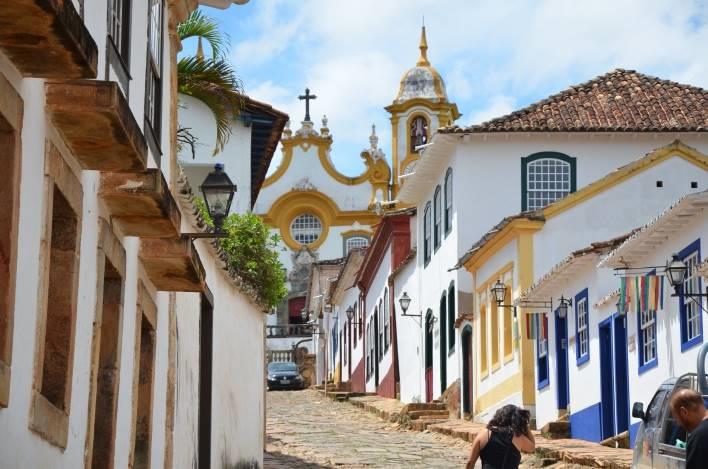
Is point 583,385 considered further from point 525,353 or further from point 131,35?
point 131,35

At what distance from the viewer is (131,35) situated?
10.8 meters

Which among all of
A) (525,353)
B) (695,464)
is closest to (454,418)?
(525,353)

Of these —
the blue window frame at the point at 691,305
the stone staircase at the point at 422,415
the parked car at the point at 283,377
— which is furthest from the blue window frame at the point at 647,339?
the parked car at the point at 283,377

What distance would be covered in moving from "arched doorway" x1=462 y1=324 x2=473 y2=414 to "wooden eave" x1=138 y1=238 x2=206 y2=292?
65.6ft

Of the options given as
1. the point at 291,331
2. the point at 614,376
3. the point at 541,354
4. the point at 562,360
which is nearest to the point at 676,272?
the point at 614,376

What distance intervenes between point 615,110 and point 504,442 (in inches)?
852

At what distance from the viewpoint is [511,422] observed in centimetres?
1194

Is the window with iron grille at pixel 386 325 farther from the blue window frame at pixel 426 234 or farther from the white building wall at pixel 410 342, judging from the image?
the blue window frame at pixel 426 234

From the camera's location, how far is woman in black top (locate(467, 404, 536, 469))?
11.9 metres

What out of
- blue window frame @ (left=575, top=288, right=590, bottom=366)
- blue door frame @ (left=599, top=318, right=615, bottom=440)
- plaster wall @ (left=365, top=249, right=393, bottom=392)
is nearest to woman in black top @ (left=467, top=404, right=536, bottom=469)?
blue door frame @ (left=599, top=318, right=615, bottom=440)

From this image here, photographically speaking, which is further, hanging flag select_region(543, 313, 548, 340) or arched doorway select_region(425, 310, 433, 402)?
arched doorway select_region(425, 310, 433, 402)

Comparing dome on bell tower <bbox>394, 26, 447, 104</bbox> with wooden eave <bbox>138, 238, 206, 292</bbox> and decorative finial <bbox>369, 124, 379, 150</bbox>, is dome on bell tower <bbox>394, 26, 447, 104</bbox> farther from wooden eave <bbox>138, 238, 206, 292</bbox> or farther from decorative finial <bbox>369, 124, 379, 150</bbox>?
wooden eave <bbox>138, 238, 206, 292</bbox>

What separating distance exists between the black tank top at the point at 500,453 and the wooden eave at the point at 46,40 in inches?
234

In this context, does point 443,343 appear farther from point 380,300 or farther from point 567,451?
point 567,451
